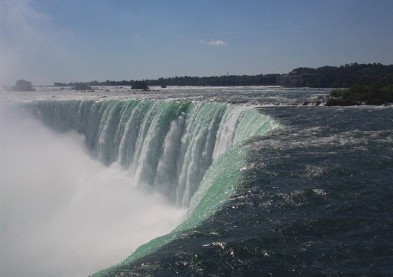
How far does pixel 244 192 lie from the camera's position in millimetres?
7133

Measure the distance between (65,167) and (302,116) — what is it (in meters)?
12.4

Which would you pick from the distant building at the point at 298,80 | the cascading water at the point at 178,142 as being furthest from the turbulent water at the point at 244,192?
the distant building at the point at 298,80

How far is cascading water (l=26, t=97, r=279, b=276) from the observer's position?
894cm

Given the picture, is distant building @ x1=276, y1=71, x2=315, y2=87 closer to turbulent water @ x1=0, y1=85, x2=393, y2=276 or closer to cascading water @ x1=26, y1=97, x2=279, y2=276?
cascading water @ x1=26, y1=97, x2=279, y2=276

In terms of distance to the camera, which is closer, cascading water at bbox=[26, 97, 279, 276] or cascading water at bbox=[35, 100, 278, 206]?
cascading water at bbox=[26, 97, 279, 276]

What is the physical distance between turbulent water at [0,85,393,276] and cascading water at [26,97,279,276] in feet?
0.17

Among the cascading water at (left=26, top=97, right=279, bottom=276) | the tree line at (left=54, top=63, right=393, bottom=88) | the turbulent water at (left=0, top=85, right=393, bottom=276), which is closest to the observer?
Answer: the turbulent water at (left=0, top=85, right=393, bottom=276)

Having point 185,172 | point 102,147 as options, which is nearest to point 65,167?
point 102,147

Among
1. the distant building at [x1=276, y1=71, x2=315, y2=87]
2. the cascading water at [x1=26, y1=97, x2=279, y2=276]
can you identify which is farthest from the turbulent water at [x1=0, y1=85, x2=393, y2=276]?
the distant building at [x1=276, y1=71, x2=315, y2=87]

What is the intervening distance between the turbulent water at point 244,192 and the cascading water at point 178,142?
50 millimetres

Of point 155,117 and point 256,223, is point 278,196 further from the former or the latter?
point 155,117

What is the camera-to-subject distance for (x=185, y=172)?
1636cm

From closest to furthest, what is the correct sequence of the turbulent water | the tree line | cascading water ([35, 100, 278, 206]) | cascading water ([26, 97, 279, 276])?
the turbulent water
cascading water ([26, 97, 279, 276])
cascading water ([35, 100, 278, 206])
the tree line

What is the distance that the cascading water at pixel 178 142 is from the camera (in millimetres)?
8938
